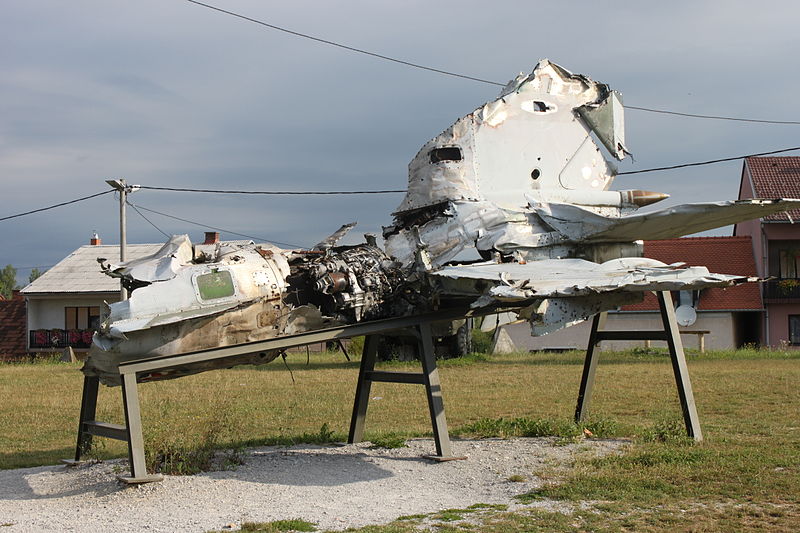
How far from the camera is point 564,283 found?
10.1 m

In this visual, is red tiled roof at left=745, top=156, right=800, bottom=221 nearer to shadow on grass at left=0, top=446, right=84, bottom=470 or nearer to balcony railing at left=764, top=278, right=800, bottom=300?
balcony railing at left=764, top=278, right=800, bottom=300

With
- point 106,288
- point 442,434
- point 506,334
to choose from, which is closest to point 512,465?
point 442,434

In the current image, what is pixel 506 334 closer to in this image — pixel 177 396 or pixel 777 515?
pixel 177 396

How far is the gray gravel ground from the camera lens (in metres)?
8.74

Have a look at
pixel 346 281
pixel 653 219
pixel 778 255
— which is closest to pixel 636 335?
pixel 653 219

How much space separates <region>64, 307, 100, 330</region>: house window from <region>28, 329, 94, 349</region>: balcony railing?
150 centimetres

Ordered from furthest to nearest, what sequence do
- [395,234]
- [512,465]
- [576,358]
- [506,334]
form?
[506,334], [576,358], [395,234], [512,465]

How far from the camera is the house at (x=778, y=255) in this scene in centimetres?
3891

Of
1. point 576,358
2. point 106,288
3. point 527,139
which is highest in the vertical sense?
point 527,139

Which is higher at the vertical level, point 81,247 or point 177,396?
point 81,247

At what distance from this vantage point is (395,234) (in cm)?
1247

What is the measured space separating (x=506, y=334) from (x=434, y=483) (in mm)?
28111

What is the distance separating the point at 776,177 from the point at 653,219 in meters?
33.0

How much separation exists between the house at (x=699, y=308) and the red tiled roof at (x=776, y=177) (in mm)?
2577
